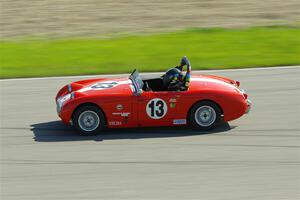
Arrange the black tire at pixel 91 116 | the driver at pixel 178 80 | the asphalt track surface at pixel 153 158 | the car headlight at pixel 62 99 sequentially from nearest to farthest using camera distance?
1. the asphalt track surface at pixel 153 158
2. the black tire at pixel 91 116
3. the car headlight at pixel 62 99
4. the driver at pixel 178 80

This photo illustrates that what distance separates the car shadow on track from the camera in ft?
36.9

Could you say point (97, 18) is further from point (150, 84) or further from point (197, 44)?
point (150, 84)

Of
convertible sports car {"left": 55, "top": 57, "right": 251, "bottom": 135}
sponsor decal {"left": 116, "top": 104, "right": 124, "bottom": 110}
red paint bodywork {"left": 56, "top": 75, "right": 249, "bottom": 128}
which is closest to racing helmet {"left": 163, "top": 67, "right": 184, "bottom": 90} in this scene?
convertible sports car {"left": 55, "top": 57, "right": 251, "bottom": 135}

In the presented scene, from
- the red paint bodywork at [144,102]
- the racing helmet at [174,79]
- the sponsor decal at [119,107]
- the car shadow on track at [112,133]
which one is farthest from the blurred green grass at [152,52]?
the sponsor decal at [119,107]

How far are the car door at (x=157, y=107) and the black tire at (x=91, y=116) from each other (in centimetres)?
65

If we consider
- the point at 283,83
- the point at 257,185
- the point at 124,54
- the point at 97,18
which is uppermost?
the point at 97,18

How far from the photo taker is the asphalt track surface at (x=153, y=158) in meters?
8.95

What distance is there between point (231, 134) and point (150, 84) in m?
1.75

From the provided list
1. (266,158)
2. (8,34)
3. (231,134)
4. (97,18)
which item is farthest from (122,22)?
(266,158)

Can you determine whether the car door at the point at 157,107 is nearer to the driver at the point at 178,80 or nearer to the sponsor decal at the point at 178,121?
the sponsor decal at the point at 178,121

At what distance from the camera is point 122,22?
20359 mm

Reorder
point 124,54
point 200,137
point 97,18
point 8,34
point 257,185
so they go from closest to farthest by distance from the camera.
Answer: point 257,185 → point 200,137 → point 124,54 → point 8,34 → point 97,18

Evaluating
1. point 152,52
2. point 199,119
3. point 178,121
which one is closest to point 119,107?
point 178,121

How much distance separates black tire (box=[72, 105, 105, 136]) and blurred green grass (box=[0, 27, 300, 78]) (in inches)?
161
